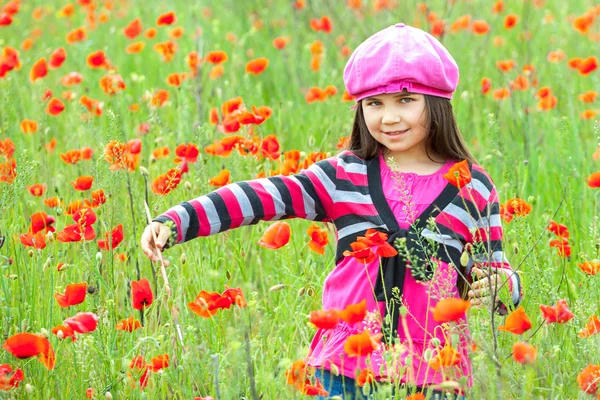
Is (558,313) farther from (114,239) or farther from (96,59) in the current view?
(96,59)

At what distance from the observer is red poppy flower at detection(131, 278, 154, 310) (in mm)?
1966

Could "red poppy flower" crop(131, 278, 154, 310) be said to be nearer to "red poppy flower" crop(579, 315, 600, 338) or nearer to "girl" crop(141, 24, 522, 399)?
"girl" crop(141, 24, 522, 399)

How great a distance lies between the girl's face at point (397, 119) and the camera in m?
2.14

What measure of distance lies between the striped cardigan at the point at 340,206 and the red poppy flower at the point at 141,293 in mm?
125

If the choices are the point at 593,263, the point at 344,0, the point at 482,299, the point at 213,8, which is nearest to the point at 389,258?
the point at 482,299

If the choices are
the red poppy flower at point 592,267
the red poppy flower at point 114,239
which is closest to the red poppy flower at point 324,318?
the red poppy flower at point 592,267

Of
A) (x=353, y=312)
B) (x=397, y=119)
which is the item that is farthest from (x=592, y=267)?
(x=353, y=312)

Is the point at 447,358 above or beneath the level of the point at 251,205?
beneath

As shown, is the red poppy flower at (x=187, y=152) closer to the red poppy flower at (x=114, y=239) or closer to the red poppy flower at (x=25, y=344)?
the red poppy flower at (x=114, y=239)

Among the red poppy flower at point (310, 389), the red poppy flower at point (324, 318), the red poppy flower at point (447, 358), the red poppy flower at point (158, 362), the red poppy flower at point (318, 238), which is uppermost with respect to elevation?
the red poppy flower at point (318, 238)

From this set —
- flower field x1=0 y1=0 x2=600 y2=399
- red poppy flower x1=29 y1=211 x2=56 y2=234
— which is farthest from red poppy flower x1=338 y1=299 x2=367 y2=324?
red poppy flower x1=29 y1=211 x2=56 y2=234

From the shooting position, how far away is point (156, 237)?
1.95m

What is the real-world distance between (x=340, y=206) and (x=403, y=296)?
26 cm

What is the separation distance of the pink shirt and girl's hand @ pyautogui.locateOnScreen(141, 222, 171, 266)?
39 centimetres
